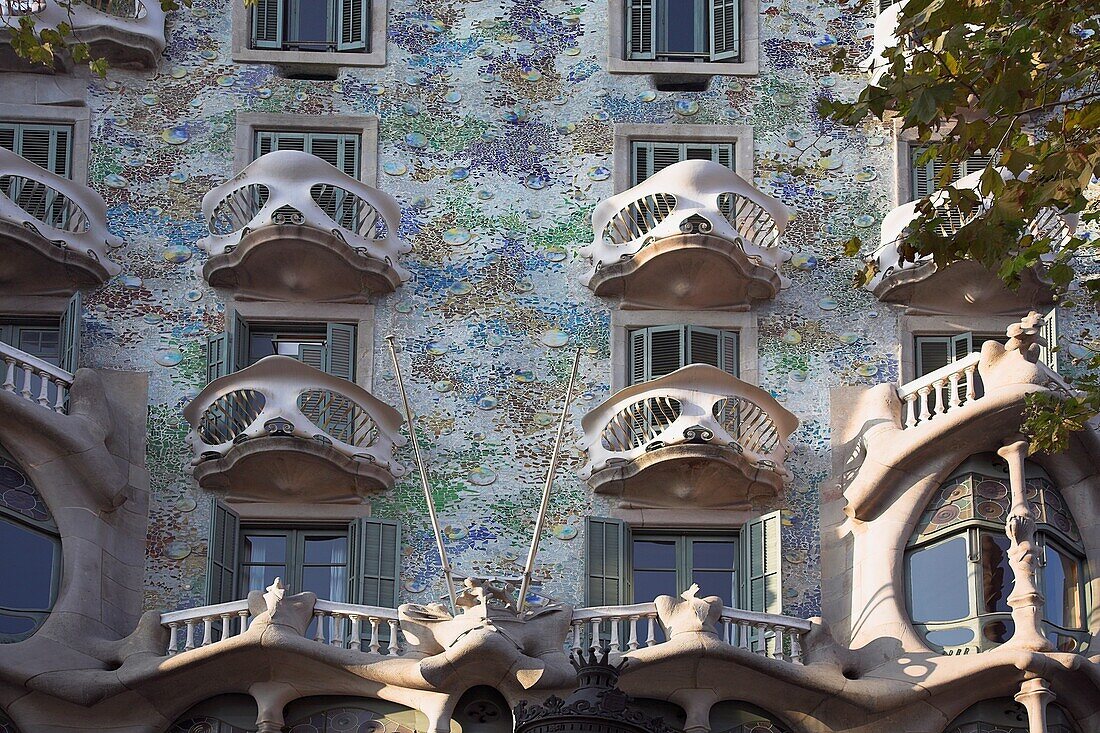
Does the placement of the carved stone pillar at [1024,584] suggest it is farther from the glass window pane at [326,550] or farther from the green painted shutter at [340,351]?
the green painted shutter at [340,351]

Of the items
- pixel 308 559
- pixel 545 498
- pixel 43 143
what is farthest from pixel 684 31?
pixel 308 559

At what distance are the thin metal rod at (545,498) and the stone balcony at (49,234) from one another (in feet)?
18.0

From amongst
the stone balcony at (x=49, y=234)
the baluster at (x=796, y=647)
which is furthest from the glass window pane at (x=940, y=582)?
the stone balcony at (x=49, y=234)

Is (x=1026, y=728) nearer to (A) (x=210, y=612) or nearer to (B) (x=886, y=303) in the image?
(B) (x=886, y=303)

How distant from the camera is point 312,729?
24.2m

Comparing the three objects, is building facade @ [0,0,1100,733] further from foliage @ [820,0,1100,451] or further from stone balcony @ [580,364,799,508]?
foliage @ [820,0,1100,451]

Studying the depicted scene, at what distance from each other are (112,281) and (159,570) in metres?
3.73

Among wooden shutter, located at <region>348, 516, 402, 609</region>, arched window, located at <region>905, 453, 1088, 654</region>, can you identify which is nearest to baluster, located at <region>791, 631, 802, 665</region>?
arched window, located at <region>905, 453, 1088, 654</region>

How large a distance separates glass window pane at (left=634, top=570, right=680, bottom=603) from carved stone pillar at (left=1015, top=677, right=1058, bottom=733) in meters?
4.08

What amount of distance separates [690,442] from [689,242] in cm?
254

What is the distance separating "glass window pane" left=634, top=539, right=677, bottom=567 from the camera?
26547 mm

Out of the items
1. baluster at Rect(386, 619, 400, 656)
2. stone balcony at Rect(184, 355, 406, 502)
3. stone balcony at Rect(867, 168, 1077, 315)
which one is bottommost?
baluster at Rect(386, 619, 400, 656)

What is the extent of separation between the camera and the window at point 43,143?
94.1 ft

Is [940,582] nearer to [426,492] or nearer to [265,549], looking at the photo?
[426,492]
